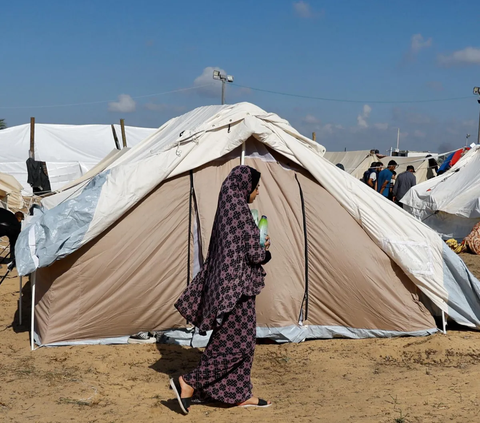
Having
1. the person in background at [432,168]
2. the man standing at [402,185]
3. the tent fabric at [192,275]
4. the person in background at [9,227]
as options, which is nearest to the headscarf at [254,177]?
the tent fabric at [192,275]

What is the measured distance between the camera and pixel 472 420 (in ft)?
12.4

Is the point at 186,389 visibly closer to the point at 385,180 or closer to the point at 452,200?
the point at 452,200

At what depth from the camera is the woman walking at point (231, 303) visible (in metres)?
4.05

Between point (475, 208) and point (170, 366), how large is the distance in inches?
330

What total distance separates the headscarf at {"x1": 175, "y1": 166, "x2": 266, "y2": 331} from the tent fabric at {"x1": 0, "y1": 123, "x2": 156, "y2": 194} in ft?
53.1

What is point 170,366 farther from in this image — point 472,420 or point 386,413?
point 472,420

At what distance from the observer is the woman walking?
4055mm

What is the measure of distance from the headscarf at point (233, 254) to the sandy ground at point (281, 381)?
2.50ft

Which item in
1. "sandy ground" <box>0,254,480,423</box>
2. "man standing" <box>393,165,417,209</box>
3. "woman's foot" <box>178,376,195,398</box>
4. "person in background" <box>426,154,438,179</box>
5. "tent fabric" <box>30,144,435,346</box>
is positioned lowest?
"sandy ground" <box>0,254,480,423</box>

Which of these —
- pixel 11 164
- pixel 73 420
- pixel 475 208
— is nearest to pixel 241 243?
pixel 73 420

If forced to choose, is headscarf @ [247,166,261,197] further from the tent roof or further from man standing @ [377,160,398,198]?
man standing @ [377,160,398,198]

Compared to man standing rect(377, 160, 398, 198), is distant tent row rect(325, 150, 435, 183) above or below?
above

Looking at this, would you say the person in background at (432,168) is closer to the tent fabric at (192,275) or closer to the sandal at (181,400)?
the tent fabric at (192,275)

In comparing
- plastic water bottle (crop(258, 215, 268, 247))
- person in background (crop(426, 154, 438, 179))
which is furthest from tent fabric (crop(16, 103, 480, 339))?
person in background (crop(426, 154, 438, 179))
